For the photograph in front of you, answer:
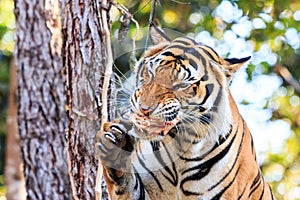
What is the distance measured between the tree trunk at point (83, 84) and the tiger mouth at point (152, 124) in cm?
109

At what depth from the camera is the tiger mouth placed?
7.13 ft

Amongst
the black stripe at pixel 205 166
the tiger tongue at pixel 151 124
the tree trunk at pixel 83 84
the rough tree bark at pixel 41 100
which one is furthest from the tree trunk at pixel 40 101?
the tiger tongue at pixel 151 124

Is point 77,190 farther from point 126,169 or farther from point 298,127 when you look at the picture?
point 298,127

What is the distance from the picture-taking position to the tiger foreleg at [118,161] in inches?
93.0

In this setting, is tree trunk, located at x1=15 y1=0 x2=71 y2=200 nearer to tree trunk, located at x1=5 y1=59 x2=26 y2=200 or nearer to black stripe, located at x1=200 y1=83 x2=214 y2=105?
tree trunk, located at x1=5 y1=59 x2=26 y2=200

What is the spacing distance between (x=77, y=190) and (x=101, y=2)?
954 millimetres

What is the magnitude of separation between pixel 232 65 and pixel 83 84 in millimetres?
1205

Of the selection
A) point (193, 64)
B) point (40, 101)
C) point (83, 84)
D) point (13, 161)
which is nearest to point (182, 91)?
point (193, 64)

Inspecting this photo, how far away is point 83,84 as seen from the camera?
3.43 m

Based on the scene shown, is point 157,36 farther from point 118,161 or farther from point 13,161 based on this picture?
point 13,161

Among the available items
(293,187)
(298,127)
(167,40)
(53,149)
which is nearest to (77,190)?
(167,40)

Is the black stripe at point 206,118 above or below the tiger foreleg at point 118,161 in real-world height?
above

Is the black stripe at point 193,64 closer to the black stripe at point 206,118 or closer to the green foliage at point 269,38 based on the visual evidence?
the black stripe at point 206,118

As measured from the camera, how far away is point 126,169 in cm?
254
